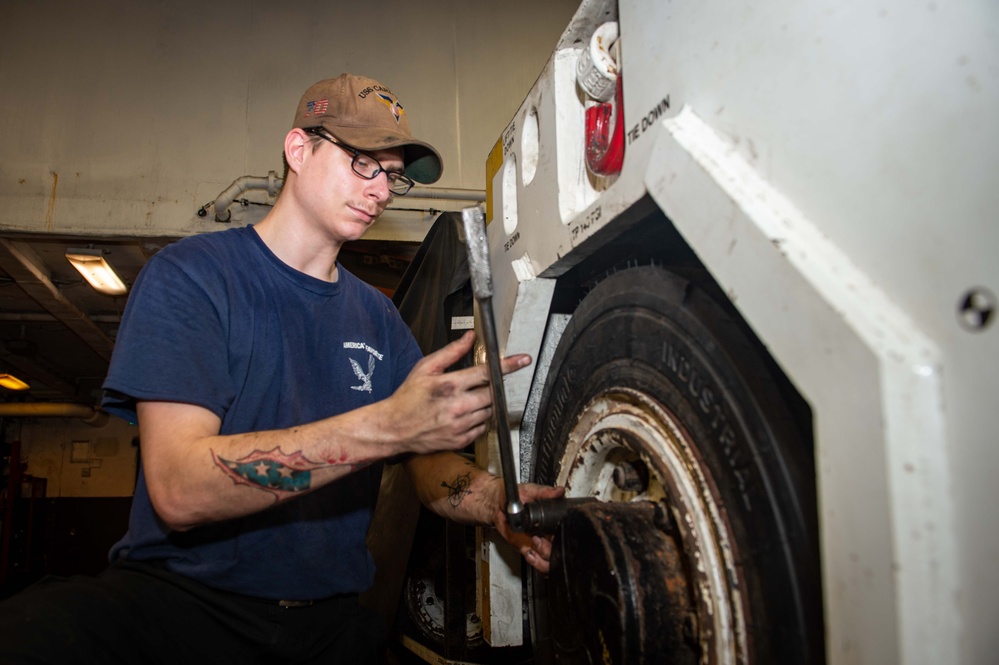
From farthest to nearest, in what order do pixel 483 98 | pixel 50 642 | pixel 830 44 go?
pixel 483 98 → pixel 50 642 → pixel 830 44

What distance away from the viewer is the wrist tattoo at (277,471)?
97 centimetres

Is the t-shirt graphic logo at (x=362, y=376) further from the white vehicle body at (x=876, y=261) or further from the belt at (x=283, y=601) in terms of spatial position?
the white vehicle body at (x=876, y=261)

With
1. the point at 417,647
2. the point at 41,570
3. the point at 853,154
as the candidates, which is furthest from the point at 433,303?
the point at 41,570

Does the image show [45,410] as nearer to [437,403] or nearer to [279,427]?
[279,427]

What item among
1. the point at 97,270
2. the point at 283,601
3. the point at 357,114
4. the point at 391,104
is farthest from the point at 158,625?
the point at 97,270

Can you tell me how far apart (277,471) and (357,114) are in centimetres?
88

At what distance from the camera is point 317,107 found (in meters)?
1.48

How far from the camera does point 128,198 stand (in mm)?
3635

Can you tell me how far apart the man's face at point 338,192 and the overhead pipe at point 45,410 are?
9.97 metres

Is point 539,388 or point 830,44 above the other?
point 830,44

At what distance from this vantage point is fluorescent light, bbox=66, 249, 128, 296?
4.18m

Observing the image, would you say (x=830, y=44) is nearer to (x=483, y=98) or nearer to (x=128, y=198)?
(x=483, y=98)

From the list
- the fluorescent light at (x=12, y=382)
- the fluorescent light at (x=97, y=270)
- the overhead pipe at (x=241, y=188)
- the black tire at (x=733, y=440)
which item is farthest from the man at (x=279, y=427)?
the fluorescent light at (x=12, y=382)

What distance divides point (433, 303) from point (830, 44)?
6.95ft
